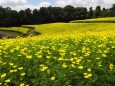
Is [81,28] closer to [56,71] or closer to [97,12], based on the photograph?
[56,71]

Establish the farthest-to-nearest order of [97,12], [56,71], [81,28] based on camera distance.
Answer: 1. [97,12]
2. [81,28]
3. [56,71]

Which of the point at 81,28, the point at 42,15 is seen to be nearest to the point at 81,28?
the point at 81,28

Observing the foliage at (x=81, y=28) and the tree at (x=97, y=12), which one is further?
the tree at (x=97, y=12)

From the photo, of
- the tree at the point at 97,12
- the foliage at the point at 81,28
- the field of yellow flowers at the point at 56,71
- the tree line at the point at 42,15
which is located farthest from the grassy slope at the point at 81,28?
the tree at the point at 97,12

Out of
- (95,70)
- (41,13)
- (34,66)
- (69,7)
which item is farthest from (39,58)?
(69,7)

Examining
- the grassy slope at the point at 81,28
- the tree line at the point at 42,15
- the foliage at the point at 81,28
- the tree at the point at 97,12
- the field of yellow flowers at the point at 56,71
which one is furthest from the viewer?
the tree at the point at 97,12

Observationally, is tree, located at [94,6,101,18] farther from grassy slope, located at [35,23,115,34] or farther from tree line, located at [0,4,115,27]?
grassy slope, located at [35,23,115,34]

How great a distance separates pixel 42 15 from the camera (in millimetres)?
110250

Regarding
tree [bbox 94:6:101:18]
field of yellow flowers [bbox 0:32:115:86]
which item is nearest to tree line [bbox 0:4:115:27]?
tree [bbox 94:6:101:18]

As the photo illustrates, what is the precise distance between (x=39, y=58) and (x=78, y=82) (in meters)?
2.11

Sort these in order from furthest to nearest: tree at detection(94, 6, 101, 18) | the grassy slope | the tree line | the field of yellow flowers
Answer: tree at detection(94, 6, 101, 18), the tree line, the grassy slope, the field of yellow flowers

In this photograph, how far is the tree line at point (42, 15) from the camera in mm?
103062

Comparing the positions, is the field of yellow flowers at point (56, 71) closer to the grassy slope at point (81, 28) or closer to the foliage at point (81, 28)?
the foliage at point (81, 28)

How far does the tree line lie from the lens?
103062 mm
